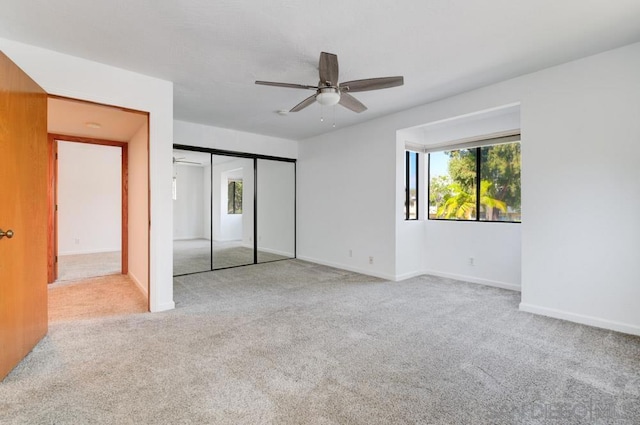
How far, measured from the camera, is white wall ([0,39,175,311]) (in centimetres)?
285

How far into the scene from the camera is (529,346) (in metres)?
2.56

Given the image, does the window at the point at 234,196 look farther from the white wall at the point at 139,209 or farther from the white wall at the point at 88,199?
the white wall at the point at 88,199

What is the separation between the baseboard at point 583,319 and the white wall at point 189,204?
5.19m

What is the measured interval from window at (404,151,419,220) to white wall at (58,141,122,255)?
6.17 metres

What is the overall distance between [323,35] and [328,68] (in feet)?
1.07

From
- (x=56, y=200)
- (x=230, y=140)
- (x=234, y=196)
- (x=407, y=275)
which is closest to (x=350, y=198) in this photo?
(x=407, y=275)

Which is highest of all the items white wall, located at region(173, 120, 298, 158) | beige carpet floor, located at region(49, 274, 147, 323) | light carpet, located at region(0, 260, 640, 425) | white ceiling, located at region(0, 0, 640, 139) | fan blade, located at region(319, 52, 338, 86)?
white ceiling, located at region(0, 0, 640, 139)

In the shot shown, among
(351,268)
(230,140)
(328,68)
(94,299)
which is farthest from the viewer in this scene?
(230,140)

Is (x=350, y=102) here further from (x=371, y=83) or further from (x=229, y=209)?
(x=229, y=209)

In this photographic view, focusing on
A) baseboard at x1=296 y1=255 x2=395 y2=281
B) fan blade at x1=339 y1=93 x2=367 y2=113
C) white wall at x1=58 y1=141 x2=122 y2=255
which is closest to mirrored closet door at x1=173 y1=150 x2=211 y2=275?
baseboard at x1=296 y1=255 x2=395 y2=281

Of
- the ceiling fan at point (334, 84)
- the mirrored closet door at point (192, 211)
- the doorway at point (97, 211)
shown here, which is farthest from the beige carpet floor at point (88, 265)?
the ceiling fan at point (334, 84)

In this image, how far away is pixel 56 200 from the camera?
4688mm

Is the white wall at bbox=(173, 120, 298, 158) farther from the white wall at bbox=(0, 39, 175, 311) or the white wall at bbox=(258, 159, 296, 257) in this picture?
the white wall at bbox=(0, 39, 175, 311)

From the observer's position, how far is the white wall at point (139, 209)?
388cm
